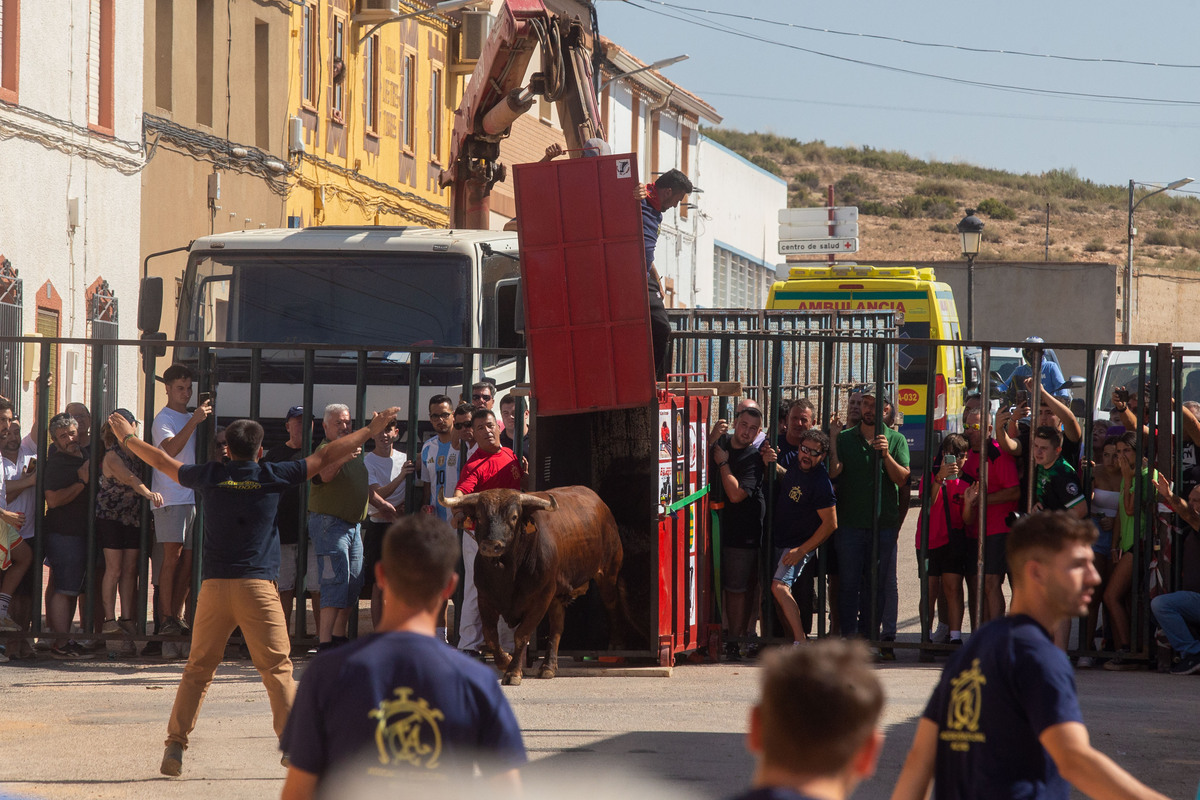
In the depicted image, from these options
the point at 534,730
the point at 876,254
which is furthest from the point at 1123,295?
the point at 534,730

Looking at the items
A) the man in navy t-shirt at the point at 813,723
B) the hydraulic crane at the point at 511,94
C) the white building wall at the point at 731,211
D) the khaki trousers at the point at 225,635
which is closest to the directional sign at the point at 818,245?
the white building wall at the point at 731,211

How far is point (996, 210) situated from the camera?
295 ft

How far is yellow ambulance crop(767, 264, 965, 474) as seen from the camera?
2159cm

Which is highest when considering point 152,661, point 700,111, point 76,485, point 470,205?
point 700,111

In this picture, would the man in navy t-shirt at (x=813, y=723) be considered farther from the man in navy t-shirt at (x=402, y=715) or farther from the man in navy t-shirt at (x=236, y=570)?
the man in navy t-shirt at (x=236, y=570)

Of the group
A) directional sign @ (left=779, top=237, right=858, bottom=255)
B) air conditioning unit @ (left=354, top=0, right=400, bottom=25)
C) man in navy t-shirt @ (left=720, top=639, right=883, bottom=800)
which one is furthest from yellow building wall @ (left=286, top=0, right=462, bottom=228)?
man in navy t-shirt @ (left=720, top=639, right=883, bottom=800)

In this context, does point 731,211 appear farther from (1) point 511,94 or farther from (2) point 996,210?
(2) point 996,210

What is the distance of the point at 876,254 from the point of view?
8056 centimetres

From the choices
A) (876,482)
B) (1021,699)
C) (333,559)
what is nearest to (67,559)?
(333,559)

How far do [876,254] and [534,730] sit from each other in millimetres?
73354

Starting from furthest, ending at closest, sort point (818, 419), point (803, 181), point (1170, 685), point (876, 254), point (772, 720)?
1. point (803, 181)
2. point (876, 254)
3. point (818, 419)
4. point (1170, 685)
5. point (772, 720)

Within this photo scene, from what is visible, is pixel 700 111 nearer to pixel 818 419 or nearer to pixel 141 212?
pixel 141 212

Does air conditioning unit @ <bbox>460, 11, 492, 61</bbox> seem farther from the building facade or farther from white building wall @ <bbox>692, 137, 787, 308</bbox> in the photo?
white building wall @ <bbox>692, 137, 787, 308</bbox>

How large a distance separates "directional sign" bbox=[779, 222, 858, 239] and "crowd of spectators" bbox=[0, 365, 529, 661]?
25.5 metres
